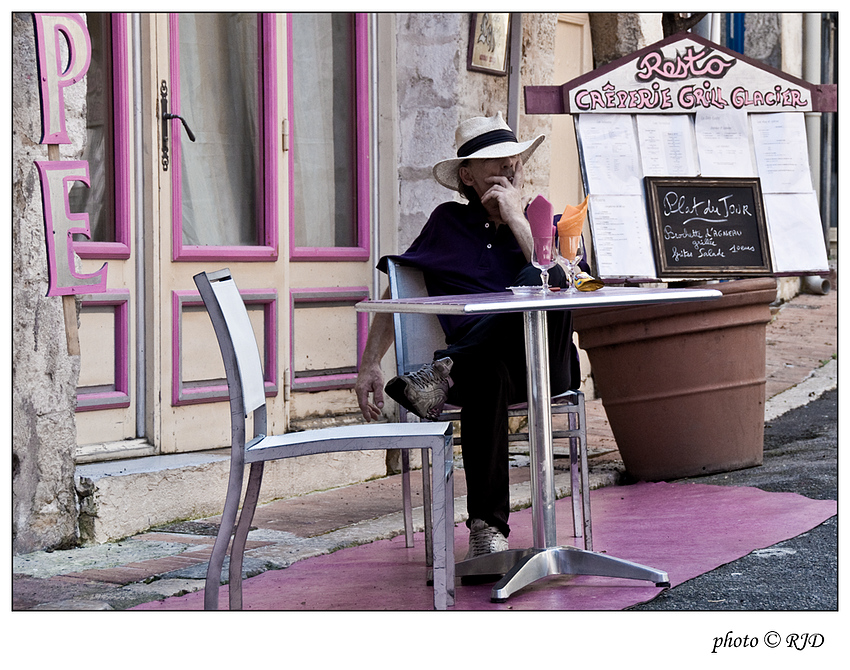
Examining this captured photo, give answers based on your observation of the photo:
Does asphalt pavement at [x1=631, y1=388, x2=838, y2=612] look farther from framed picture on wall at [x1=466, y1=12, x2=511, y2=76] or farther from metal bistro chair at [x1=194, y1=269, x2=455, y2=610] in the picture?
framed picture on wall at [x1=466, y1=12, x2=511, y2=76]

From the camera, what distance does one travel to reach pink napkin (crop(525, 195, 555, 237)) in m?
3.03

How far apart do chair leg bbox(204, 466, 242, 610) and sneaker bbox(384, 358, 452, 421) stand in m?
0.67

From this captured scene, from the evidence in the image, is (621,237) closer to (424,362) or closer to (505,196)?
(505,196)

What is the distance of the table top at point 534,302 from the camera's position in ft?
8.56

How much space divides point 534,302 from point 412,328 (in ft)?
3.12

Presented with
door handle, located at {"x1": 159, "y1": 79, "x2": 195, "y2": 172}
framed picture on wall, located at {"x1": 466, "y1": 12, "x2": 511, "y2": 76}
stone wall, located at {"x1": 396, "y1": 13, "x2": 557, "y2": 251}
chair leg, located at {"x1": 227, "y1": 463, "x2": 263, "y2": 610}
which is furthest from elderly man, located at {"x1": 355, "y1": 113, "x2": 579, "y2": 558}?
framed picture on wall, located at {"x1": 466, "y1": 12, "x2": 511, "y2": 76}

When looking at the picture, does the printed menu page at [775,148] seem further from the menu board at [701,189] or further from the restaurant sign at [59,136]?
the restaurant sign at [59,136]

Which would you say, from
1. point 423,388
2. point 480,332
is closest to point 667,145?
point 480,332

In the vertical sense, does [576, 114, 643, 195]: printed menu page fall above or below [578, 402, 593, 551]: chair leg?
above

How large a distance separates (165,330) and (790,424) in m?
3.69

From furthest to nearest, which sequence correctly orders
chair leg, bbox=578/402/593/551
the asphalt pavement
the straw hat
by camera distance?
the straw hat
chair leg, bbox=578/402/593/551
the asphalt pavement

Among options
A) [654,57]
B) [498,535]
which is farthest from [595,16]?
[498,535]

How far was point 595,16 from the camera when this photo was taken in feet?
23.0

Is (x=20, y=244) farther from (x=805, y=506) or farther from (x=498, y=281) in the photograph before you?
(x=805, y=506)
